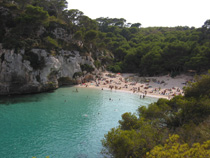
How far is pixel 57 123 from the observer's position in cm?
2397

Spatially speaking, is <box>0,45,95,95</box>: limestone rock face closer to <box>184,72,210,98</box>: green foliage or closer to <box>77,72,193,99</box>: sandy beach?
<box>77,72,193,99</box>: sandy beach

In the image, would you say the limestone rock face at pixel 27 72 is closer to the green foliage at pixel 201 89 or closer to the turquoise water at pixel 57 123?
the turquoise water at pixel 57 123

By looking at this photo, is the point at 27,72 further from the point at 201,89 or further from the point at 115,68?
the point at 115,68

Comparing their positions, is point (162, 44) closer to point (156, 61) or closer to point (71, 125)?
Answer: point (156, 61)

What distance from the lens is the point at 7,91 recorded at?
36.3m

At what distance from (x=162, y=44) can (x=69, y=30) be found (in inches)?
1713

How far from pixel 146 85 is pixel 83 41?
3101 cm

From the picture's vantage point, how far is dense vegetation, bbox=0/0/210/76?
41312 mm

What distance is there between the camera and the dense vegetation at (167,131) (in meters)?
9.47

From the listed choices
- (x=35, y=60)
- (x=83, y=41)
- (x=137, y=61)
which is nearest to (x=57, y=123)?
(x=35, y=60)

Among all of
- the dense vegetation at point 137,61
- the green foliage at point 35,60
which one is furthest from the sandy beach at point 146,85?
the green foliage at point 35,60

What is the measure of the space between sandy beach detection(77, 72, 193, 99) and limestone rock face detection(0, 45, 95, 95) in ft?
40.9

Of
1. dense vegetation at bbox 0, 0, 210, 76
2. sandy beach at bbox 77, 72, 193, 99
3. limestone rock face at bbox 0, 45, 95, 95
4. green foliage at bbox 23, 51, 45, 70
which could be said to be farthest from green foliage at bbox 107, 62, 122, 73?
green foliage at bbox 23, 51, 45, 70

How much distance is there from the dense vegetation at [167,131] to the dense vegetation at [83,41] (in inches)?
1351
